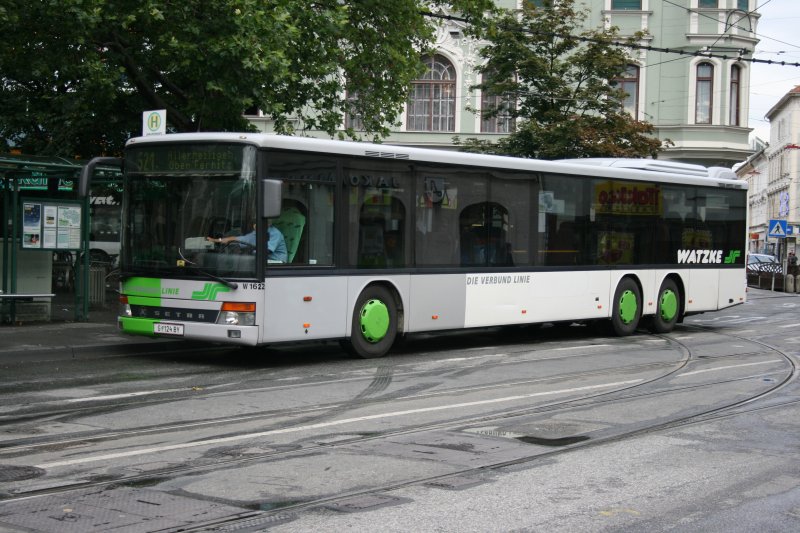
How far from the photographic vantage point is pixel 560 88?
32.4 m

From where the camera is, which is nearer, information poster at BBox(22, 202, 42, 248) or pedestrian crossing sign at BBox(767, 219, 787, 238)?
information poster at BBox(22, 202, 42, 248)

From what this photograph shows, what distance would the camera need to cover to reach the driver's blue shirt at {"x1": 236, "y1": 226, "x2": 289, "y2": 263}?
43.2ft

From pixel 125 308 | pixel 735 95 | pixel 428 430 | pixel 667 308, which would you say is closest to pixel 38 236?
pixel 125 308

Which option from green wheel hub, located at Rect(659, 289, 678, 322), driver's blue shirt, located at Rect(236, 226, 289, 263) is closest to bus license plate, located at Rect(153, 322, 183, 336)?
driver's blue shirt, located at Rect(236, 226, 289, 263)

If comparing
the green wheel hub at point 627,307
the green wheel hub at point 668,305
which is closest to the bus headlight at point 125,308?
the green wheel hub at point 627,307

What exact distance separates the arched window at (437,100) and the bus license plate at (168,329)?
29.8 m

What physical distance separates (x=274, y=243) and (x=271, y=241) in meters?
0.07

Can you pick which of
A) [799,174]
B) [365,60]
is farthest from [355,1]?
[799,174]

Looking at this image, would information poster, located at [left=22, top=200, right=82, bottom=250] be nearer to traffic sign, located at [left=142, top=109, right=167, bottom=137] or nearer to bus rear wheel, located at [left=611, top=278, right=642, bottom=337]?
traffic sign, located at [left=142, top=109, right=167, bottom=137]

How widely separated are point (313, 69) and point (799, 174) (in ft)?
265

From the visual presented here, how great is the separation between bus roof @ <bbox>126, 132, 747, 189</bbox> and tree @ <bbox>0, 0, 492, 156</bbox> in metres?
3.59

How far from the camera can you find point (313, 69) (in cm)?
1998

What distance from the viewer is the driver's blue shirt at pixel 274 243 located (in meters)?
13.2

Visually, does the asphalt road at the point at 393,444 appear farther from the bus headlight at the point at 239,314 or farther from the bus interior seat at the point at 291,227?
the bus interior seat at the point at 291,227
